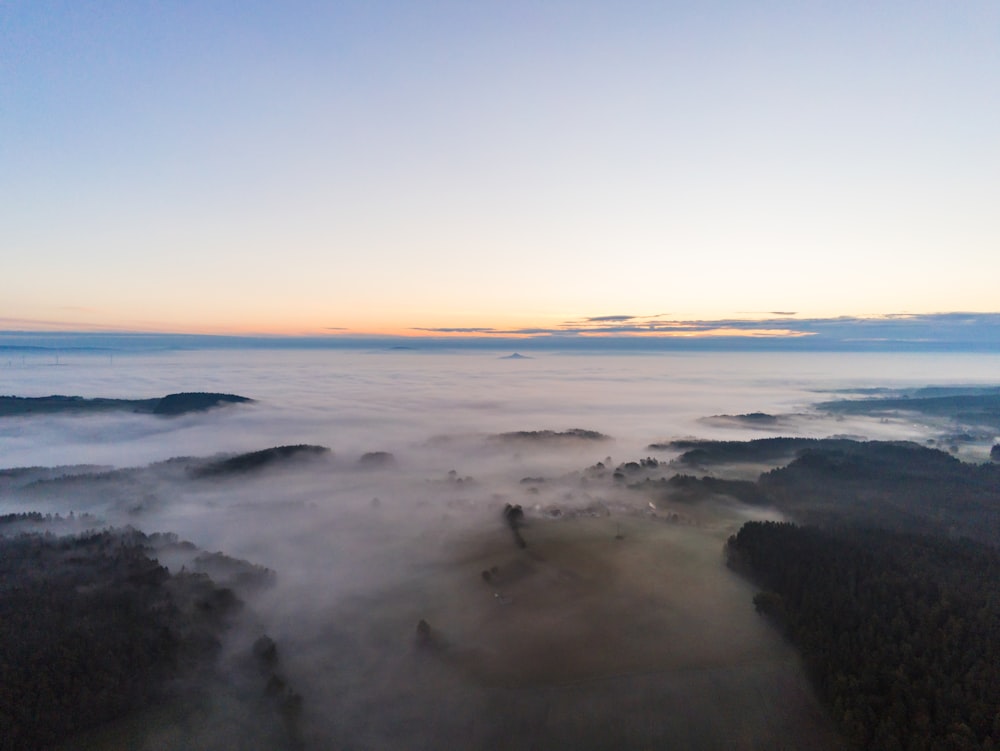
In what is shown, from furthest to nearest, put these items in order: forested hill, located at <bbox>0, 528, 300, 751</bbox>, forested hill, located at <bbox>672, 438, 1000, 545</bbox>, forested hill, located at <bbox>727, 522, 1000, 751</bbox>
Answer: forested hill, located at <bbox>672, 438, 1000, 545</bbox>
forested hill, located at <bbox>0, 528, 300, 751</bbox>
forested hill, located at <bbox>727, 522, 1000, 751</bbox>

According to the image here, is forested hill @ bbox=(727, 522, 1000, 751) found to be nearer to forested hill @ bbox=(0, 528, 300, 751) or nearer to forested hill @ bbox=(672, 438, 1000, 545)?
forested hill @ bbox=(672, 438, 1000, 545)

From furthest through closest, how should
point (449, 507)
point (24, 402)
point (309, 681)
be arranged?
point (24, 402), point (449, 507), point (309, 681)

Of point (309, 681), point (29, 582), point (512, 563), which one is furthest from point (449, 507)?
point (29, 582)

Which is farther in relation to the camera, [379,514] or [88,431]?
[88,431]

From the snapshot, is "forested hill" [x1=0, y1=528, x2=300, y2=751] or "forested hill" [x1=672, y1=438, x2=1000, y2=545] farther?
"forested hill" [x1=672, y1=438, x2=1000, y2=545]

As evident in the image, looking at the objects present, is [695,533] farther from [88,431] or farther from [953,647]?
[88,431]

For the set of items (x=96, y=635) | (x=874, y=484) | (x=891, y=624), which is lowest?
(x=874, y=484)

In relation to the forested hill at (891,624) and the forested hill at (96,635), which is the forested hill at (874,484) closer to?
the forested hill at (891,624)

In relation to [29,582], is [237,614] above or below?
below

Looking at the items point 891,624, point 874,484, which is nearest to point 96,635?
point 891,624

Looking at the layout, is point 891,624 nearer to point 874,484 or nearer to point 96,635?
point 874,484

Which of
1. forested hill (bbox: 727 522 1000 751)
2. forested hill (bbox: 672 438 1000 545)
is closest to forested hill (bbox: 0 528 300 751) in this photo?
forested hill (bbox: 727 522 1000 751)
